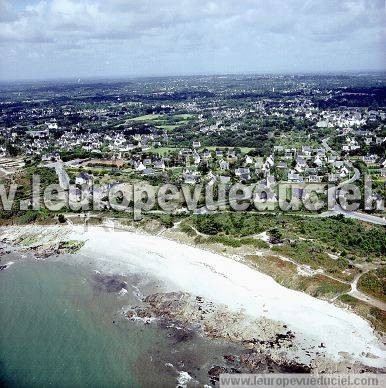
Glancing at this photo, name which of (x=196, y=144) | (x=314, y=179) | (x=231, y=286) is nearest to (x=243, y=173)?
(x=314, y=179)

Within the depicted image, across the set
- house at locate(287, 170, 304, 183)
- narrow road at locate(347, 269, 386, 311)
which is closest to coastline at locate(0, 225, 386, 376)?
narrow road at locate(347, 269, 386, 311)

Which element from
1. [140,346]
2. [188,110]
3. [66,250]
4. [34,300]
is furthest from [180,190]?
[188,110]

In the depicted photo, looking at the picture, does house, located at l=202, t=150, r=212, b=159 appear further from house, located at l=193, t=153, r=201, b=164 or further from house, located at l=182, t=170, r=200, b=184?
house, located at l=182, t=170, r=200, b=184

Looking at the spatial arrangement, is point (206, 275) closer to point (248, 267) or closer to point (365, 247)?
point (248, 267)

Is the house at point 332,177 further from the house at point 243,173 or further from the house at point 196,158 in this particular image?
the house at point 196,158

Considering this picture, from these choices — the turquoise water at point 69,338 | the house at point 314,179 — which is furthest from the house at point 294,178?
the turquoise water at point 69,338

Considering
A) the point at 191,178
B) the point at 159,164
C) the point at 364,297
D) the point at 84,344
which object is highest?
the point at 159,164

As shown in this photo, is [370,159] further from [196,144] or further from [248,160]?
[196,144]
